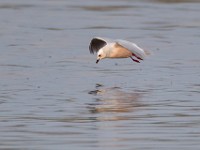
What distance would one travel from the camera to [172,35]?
62.1 feet

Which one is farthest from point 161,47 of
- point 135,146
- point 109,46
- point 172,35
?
point 135,146

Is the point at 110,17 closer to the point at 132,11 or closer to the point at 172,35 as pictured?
the point at 132,11

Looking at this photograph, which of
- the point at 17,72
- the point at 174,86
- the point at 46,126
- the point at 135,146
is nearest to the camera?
the point at 135,146

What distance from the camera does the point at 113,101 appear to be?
12320mm

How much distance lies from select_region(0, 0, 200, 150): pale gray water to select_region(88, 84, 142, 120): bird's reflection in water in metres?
0.01

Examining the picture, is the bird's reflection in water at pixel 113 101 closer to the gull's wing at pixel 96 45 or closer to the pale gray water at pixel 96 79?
the pale gray water at pixel 96 79

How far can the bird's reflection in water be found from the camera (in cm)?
1163

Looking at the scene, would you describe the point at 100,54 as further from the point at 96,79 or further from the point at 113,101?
the point at 113,101

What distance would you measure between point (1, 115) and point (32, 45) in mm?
6468

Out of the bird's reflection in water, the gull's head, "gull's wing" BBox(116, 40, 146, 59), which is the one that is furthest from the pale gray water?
"gull's wing" BBox(116, 40, 146, 59)

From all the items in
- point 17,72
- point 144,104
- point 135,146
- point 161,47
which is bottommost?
point 135,146

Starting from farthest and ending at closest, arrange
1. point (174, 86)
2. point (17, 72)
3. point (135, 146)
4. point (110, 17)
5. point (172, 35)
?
point (110, 17) < point (172, 35) < point (17, 72) < point (174, 86) < point (135, 146)

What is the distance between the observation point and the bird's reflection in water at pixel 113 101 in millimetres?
11633

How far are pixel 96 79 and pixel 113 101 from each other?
6.45 ft
